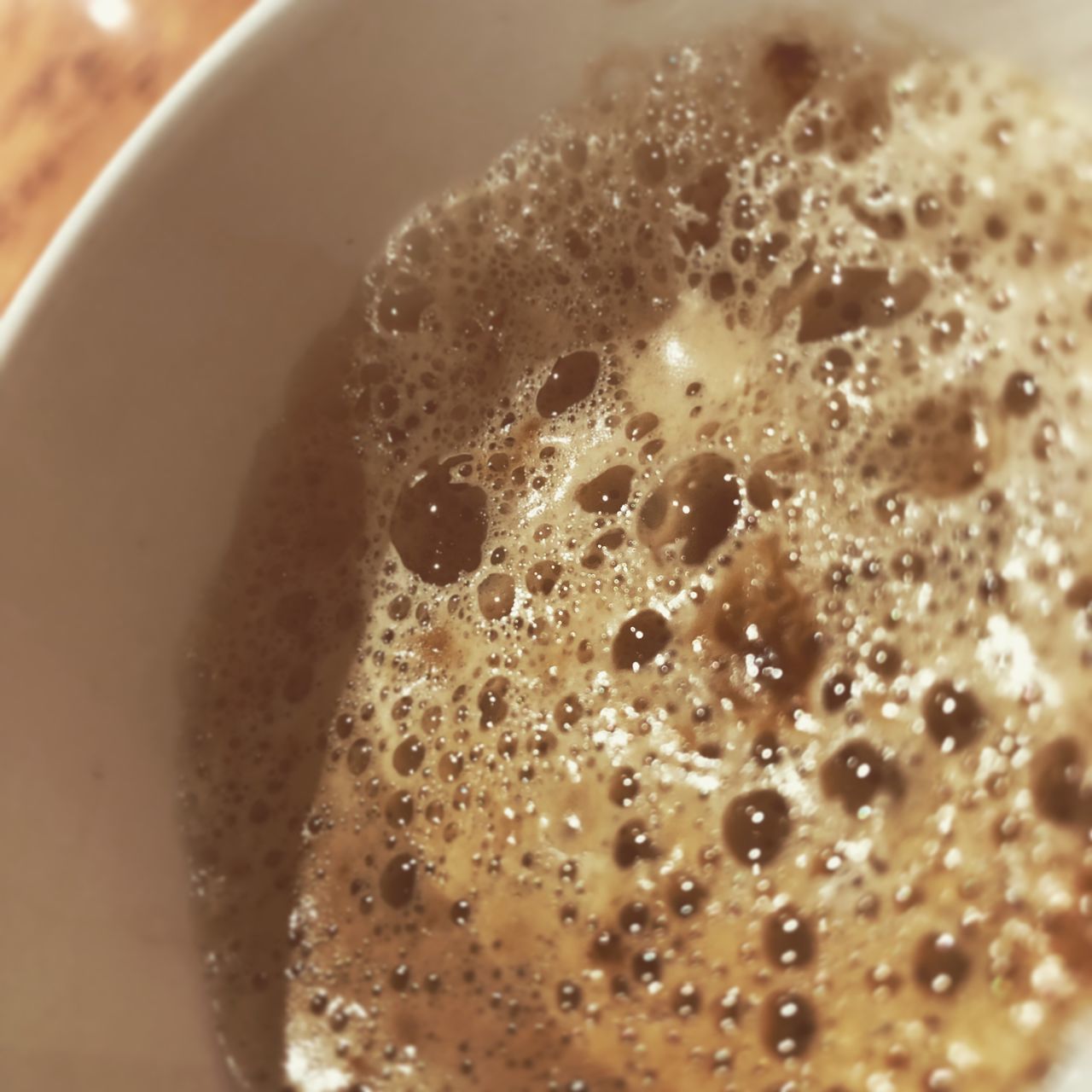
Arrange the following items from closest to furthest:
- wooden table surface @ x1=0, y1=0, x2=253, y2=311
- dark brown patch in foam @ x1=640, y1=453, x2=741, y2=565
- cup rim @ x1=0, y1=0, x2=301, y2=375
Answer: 1. cup rim @ x1=0, y1=0, x2=301, y2=375
2. dark brown patch in foam @ x1=640, y1=453, x2=741, y2=565
3. wooden table surface @ x1=0, y1=0, x2=253, y2=311

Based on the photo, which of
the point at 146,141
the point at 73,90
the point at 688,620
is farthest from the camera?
the point at 73,90

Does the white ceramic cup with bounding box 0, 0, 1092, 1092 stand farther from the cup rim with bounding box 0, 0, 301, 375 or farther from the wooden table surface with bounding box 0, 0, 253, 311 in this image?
the wooden table surface with bounding box 0, 0, 253, 311

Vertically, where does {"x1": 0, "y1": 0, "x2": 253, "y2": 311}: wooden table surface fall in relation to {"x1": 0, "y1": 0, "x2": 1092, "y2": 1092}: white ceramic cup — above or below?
above

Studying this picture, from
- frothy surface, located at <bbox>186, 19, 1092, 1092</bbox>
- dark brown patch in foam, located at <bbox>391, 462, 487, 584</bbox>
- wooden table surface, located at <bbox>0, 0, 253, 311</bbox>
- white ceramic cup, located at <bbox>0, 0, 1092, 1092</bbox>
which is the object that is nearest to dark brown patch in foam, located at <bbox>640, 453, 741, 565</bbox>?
frothy surface, located at <bbox>186, 19, 1092, 1092</bbox>

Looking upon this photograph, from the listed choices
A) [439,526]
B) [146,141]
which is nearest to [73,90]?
[146,141]

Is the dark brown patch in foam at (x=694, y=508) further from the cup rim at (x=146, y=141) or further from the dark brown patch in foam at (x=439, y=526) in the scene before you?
the cup rim at (x=146, y=141)

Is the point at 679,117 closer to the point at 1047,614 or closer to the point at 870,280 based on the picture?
the point at 870,280

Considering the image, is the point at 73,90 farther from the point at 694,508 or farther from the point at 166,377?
the point at 694,508
